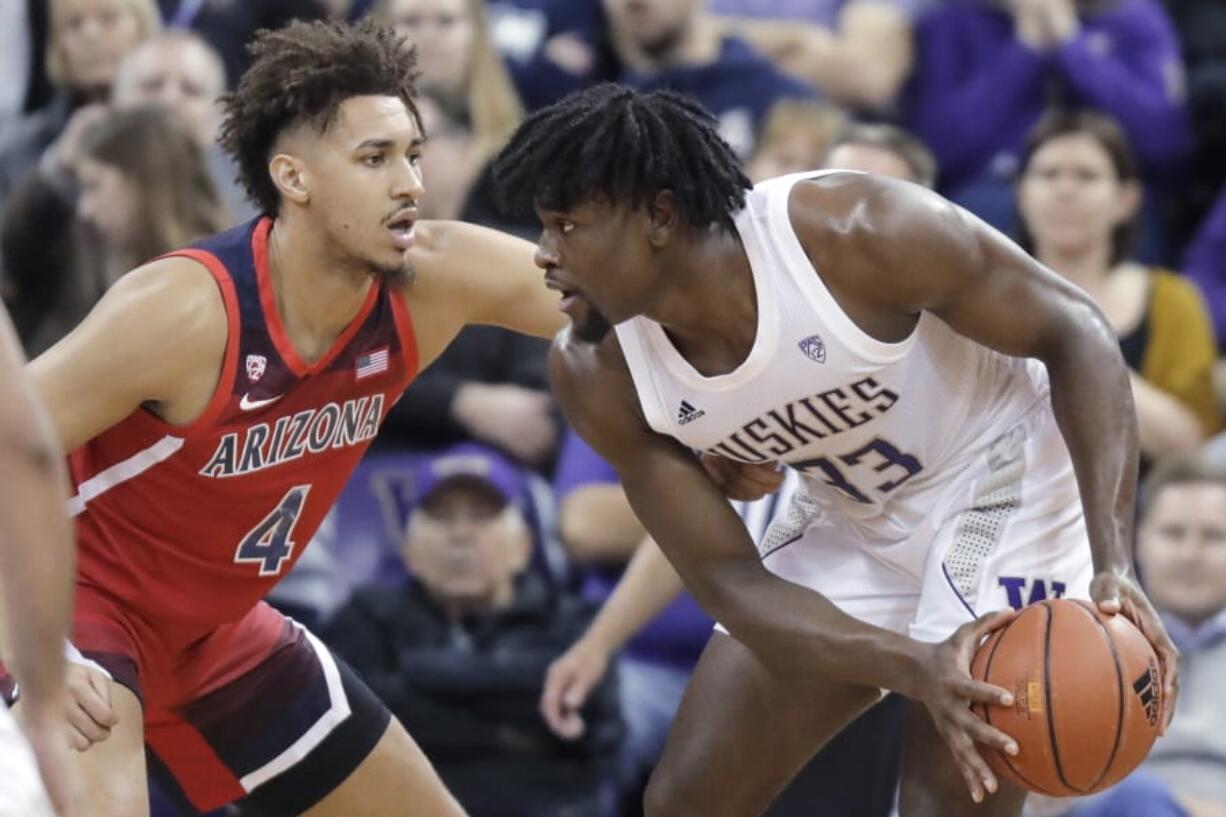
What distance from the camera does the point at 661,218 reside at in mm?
4016

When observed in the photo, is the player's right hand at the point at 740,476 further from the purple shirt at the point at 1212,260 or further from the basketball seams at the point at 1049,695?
the purple shirt at the point at 1212,260

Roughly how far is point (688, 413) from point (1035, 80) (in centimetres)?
401

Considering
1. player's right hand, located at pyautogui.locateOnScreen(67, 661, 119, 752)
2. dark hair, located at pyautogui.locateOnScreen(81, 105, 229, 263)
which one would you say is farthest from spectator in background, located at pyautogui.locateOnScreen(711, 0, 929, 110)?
player's right hand, located at pyautogui.locateOnScreen(67, 661, 119, 752)

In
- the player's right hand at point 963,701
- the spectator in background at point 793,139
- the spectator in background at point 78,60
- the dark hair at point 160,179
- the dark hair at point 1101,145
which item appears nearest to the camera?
the player's right hand at point 963,701

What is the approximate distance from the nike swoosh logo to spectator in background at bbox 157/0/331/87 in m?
3.80

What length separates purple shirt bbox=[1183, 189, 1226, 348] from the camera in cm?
731

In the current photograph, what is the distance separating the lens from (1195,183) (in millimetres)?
7855

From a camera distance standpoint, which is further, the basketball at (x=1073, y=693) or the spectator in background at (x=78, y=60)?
the spectator in background at (x=78, y=60)

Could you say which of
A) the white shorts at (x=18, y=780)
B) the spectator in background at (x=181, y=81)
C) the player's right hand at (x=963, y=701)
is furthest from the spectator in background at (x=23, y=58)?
the white shorts at (x=18, y=780)

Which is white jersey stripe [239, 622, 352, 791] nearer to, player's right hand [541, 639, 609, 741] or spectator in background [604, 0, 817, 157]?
player's right hand [541, 639, 609, 741]

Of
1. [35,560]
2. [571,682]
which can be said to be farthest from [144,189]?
[35,560]

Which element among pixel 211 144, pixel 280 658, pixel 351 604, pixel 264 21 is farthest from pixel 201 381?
pixel 264 21

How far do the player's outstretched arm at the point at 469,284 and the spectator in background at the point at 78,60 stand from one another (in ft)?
11.8

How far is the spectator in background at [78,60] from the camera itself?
7.88 m
